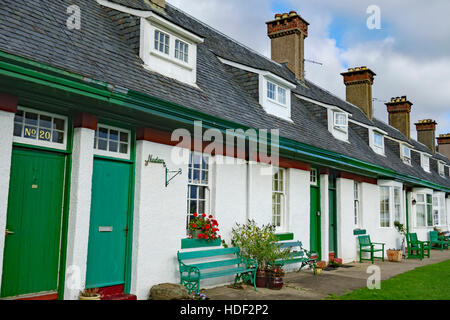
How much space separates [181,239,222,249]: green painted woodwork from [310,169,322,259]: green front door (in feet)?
17.0

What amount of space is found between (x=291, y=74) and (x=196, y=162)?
10329 millimetres

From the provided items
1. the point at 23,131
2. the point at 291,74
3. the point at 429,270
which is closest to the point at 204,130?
the point at 23,131

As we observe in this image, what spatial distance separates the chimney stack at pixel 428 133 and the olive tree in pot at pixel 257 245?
1104 inches

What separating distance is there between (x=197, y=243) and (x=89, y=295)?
2766mm

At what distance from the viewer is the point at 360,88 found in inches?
920

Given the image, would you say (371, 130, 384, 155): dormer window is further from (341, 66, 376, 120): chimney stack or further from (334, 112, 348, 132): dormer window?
(334, 112, 348, 132): dormer window

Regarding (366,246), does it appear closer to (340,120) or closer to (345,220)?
(345,220)

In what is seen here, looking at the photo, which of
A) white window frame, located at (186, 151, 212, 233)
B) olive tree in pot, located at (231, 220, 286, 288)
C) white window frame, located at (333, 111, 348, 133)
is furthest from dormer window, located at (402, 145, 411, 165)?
white window frame, located at (186, 151, 212, 233)

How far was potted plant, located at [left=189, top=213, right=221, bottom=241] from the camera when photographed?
8836mm

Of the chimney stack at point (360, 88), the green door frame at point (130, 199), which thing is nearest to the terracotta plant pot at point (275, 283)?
the green door frame at point (130, 199)

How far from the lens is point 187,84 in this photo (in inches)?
373

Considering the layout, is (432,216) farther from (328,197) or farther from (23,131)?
(23,131)

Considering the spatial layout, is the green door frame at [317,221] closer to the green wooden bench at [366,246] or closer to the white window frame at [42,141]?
the green wooden bench at [366,246]

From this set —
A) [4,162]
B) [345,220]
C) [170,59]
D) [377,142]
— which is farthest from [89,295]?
[377,142]
